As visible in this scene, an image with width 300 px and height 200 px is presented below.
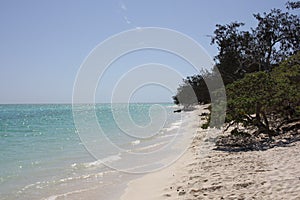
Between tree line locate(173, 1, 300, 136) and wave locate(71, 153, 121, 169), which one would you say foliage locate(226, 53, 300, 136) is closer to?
tree line locate(173, 1, 300, 136)

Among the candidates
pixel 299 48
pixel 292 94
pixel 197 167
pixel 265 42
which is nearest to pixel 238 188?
pixel 197 167

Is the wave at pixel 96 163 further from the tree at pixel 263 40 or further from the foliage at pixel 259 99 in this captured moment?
the tree at pixel 263 40

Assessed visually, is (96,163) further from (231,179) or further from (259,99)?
(231,179)

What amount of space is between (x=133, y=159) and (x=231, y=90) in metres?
5.53

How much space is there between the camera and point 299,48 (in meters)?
30.2

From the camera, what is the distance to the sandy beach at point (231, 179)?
19.5ft

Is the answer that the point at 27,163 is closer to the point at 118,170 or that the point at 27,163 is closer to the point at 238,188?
the point at 118,170

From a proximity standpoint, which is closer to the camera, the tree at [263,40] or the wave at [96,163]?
the wave at [96,163]

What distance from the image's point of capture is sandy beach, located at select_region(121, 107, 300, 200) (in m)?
5.94

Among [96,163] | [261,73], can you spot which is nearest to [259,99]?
[261,73]

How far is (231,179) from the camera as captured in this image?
7.12m

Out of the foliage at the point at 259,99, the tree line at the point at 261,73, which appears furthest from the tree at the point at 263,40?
the foliage at the point at 259,99

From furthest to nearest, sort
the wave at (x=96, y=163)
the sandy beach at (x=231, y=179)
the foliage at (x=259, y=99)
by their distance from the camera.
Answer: the wave at (x=96, y=163) < the foliage at (x=259, y=99) < the sandy beach at (x=231, y=179)

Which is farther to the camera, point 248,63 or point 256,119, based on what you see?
point 248,63
